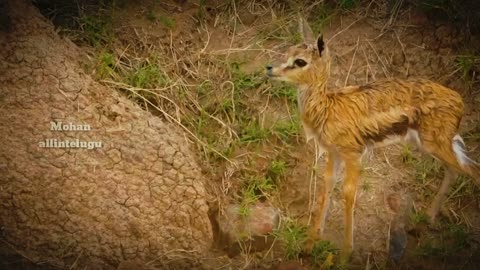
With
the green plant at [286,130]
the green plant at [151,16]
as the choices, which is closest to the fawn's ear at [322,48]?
the green plant at [286,130]

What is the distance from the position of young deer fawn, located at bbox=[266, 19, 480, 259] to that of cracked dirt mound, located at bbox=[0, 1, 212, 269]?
75 centimetres

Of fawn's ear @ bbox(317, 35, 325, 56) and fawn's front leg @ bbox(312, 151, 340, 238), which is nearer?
fawn's ear @ bbox(317, 35, 325, 56)

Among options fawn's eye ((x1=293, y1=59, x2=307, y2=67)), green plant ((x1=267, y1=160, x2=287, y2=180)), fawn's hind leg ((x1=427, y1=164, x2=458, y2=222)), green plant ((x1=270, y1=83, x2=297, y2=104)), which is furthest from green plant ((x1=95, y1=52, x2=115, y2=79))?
fawn's hind leg ((x1=427, y1=164, x2=458, y2=222))

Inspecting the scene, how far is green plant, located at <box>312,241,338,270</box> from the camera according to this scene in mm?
4102

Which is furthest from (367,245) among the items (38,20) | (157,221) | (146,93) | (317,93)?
(38,20)

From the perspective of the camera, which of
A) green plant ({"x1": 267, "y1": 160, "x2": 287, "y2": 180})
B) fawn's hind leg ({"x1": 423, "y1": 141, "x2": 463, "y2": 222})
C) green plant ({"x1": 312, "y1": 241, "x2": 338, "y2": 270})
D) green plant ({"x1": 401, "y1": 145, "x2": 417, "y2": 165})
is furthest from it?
green plant ({"x1": 401, "y1": 145, "x2": 417, "y2": 165})

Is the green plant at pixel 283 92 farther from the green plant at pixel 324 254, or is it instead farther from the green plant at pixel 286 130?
the green plant at pixel 324 254

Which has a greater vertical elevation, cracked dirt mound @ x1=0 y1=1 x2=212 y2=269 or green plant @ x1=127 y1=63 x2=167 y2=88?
green plant @ x1=127 y1=63 x2=167 y2=88

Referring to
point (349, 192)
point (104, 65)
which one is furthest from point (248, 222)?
point (104, 65)

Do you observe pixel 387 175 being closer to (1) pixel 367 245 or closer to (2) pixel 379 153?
(2) pixel 379 153

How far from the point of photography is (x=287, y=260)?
4168 millimetres

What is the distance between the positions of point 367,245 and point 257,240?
60cm

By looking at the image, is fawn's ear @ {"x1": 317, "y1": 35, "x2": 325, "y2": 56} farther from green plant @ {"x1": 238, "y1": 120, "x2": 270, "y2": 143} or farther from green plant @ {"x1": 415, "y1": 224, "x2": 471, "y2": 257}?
green plant @ {"x1": 415, "y1": 224, "x2": 471, "y2": 257}

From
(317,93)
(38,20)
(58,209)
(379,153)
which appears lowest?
(58,209)
